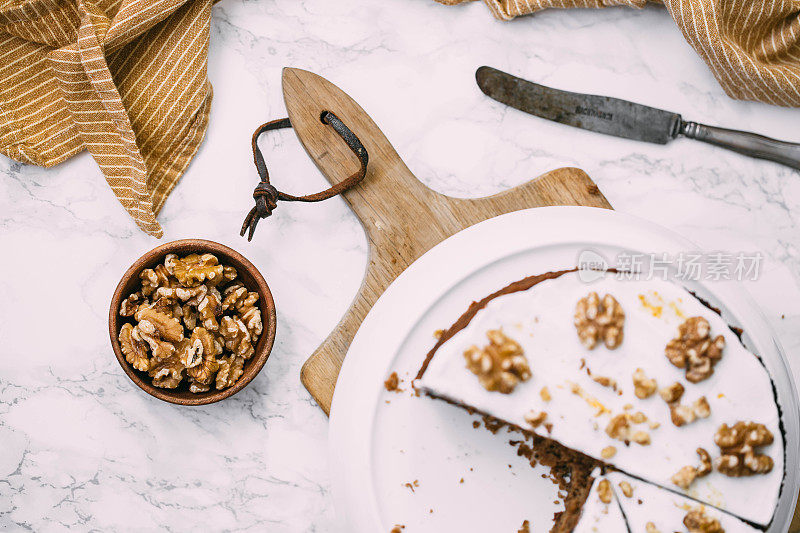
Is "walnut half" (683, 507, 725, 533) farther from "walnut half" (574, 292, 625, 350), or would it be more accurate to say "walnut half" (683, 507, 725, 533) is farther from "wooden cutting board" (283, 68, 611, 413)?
"wooden cutting board" (283, 68, 611, 413)

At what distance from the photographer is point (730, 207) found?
226 cm

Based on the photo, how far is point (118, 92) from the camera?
2105 millimetres

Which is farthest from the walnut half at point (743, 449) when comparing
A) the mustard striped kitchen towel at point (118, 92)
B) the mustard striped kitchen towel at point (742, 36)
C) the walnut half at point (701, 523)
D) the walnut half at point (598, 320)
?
the mustard striped kitchen towel at point (118, 92)

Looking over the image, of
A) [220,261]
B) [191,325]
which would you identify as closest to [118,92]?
[220,261]

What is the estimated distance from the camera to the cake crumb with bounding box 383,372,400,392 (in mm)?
1871

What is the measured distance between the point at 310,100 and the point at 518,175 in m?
0.77

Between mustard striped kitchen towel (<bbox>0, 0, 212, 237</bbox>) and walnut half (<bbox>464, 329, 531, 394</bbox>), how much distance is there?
1.19 m

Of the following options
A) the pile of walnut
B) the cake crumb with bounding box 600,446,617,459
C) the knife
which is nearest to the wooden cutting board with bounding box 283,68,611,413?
the knife

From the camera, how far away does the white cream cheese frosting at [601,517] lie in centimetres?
176

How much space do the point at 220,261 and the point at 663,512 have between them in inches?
59.3

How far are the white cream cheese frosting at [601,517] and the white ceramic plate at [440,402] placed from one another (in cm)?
21
